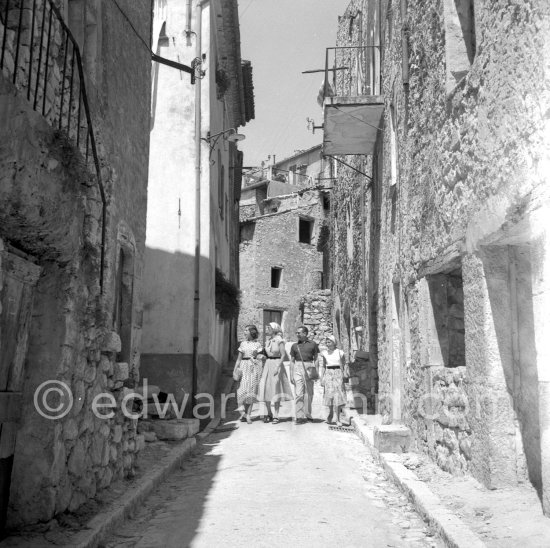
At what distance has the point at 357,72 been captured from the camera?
55.2 ft

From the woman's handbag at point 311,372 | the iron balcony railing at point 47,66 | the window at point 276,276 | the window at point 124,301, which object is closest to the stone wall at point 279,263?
the window at point 276,276

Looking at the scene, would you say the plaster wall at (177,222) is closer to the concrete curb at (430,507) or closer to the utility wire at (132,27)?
the utility wire at (132,27)

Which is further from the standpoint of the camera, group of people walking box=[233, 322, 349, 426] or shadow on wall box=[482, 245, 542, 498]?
group of people walking box=[233, 322, 349, 426]

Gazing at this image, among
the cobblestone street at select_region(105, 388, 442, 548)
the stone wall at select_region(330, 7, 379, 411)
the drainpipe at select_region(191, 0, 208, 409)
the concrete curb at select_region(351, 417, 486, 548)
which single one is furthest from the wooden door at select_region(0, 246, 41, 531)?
the stone wall at select_region(330, 7, 379, 411)

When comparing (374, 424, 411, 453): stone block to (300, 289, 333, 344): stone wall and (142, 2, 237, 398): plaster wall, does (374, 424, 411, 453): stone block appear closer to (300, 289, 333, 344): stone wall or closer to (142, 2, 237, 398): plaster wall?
(142, 2, 237, 398): plaster wall

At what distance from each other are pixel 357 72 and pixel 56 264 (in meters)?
13.5

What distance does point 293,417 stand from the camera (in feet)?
38.3

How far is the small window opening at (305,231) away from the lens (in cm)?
3581

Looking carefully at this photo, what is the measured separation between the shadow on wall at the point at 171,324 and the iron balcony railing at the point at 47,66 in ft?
19.0

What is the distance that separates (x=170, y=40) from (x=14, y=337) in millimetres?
9859

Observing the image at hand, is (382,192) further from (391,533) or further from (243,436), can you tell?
(391,533)

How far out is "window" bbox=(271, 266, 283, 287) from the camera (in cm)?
3431

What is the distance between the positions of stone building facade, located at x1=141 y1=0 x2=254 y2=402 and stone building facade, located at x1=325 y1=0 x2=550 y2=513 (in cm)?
414

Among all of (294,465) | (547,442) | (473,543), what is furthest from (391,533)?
(294,465)
